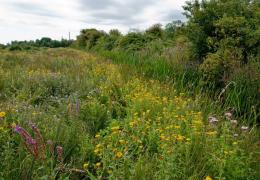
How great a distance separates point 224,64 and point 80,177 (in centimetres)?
428

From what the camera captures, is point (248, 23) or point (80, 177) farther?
point (248, 23)

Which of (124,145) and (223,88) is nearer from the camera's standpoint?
(124,145)

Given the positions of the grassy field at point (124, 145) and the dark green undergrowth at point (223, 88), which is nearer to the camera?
the grassy field at point (124, 145)

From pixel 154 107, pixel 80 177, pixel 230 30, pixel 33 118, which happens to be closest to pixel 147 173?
pixel 80 177

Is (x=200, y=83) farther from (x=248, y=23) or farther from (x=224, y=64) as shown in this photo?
(x=248, y=23)

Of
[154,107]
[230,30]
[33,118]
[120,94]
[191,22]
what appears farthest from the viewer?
[191,22]

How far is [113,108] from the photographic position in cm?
493

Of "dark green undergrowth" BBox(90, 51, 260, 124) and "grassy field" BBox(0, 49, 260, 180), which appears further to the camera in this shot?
"dark green undergrowth" BBox(90, 51, 260, 124)

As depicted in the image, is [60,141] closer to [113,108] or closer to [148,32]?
[113,108]

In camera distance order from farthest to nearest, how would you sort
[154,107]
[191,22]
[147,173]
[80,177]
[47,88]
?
[191,22], [47,88], [154,107], [80,177], [147,173]

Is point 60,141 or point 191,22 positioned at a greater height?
point 191,22

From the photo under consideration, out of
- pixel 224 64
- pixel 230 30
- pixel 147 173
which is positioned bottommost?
pixel 147 173

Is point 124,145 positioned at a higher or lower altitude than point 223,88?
lower

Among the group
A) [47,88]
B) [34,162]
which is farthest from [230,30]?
[34,162]
